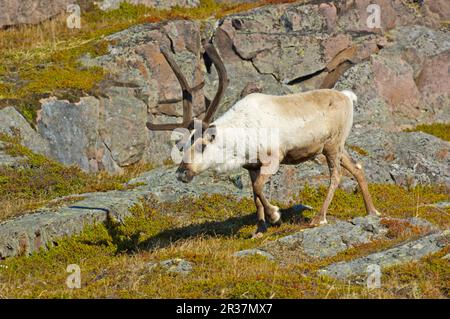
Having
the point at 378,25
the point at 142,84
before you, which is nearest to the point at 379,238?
the point at 142,84

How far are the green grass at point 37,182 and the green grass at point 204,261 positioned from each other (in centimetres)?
199

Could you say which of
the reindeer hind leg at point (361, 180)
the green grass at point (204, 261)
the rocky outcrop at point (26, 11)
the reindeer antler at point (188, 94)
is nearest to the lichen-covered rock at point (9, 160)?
the green grass at point (204, 261)

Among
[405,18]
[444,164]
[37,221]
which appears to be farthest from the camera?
[405,18]

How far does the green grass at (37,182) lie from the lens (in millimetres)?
18750

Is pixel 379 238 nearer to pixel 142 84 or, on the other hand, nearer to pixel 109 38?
pixel 142 84

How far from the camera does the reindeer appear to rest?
14.7m

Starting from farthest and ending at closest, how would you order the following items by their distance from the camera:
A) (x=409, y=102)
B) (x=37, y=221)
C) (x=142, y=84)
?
(x=409, y=102)
(x=142, y=84)
(x=37, y=221)

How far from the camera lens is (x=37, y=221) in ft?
53.4

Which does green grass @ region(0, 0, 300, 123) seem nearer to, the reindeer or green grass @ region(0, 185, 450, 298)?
green grass @ region(0, 185, 450, 298)

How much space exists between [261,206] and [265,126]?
177 centimetres

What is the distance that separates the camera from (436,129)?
3017 cm

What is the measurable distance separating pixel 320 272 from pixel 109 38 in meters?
18.5

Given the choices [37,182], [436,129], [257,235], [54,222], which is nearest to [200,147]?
[257,235]

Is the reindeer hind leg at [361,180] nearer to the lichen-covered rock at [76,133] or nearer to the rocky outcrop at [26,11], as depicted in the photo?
the lichen-covered rock at [76,133]
